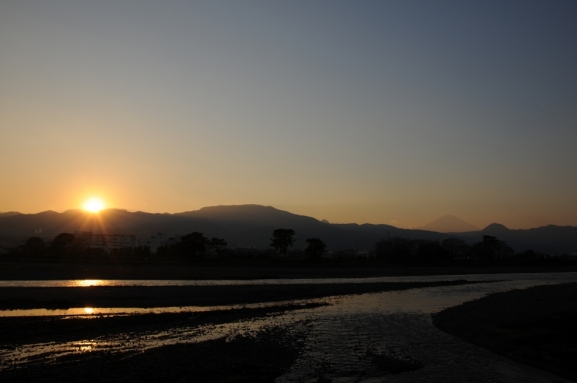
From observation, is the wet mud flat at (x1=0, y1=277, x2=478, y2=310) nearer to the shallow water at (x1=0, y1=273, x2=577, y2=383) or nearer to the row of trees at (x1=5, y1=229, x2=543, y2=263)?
the shallow water at (x1=0, y1=273, x2=577, y2=383)

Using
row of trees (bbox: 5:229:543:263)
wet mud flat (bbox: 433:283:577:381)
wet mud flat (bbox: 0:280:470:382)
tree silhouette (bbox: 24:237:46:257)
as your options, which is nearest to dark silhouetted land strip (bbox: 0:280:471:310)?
wet mud flat (bbox: 0:280:470:382)

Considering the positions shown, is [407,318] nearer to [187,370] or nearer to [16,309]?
[187,370]

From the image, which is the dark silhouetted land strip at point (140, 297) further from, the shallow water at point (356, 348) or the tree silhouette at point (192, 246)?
the tree silhouette at point (192, 246)

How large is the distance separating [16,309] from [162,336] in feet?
Answer: 42.6

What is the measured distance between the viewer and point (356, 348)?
1667 cm

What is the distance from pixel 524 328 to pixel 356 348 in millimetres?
9185

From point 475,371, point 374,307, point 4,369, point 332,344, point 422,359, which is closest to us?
point 4,369

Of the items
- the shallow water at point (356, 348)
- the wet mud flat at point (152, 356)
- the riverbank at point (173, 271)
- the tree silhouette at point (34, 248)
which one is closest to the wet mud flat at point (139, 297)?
the wet mud flat at point (152, 356)

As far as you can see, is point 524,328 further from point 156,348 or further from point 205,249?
point 205,249

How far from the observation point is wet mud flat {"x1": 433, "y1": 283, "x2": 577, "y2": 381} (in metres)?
15.4

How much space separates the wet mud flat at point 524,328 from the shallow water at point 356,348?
77cm

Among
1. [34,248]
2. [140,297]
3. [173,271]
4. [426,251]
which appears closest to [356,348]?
[140,297]

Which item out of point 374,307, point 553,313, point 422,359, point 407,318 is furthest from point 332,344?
point 553,313

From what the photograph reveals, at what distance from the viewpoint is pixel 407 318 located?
2448 cm
